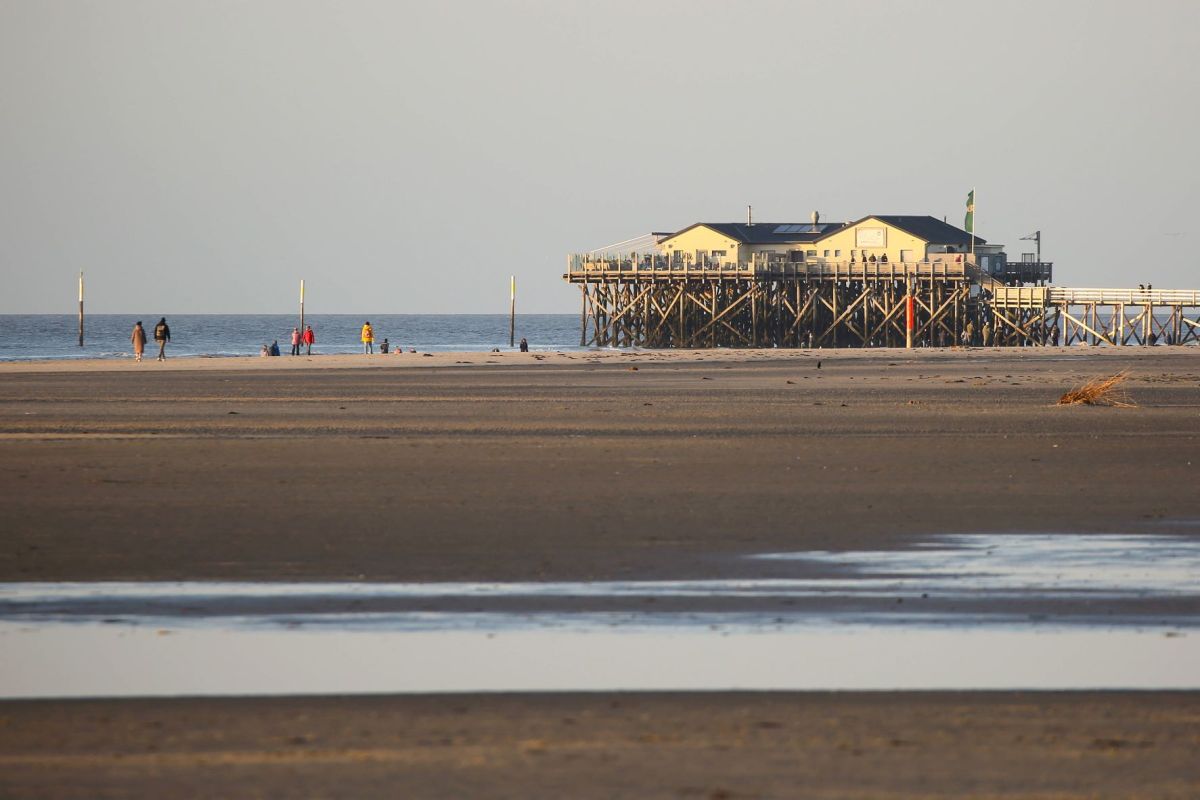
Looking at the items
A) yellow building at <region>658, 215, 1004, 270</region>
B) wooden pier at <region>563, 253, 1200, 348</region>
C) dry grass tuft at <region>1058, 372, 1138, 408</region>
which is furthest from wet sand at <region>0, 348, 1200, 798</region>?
yellow building at <region>658, 215, 1004, 270</region>

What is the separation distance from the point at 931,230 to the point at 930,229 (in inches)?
3.8

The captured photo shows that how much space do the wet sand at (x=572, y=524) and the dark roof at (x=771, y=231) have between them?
64.9m

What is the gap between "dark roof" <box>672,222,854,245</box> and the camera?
97.2 meters

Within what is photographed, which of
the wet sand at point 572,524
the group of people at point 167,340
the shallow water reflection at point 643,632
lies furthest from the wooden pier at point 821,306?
the shallow water reflection at point 643,632

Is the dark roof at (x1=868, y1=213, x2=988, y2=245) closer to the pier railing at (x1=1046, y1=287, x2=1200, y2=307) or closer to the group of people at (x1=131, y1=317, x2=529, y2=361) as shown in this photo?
the pier railing at (x1=1046, y1=287, x2=1200, y2=307)

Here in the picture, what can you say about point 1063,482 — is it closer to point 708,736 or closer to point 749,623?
point 749,623

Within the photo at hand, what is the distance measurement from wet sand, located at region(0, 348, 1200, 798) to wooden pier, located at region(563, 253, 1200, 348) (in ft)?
172

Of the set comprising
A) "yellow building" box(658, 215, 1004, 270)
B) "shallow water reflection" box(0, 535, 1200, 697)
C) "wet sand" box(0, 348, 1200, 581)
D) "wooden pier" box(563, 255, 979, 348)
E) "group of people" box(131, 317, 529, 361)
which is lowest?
"shallow water reflection" box(0, 535, 1200, 697)

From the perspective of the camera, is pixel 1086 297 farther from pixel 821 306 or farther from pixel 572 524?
pixel 572 524

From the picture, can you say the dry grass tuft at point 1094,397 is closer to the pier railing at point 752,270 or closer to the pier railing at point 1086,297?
the pier railing at point 1086,297

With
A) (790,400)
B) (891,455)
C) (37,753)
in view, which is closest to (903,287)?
(790,400)

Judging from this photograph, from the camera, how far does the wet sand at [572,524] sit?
5527 millimetres

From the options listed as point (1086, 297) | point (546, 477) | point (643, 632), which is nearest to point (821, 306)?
point (1086, 297)

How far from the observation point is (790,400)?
91.3 ft
